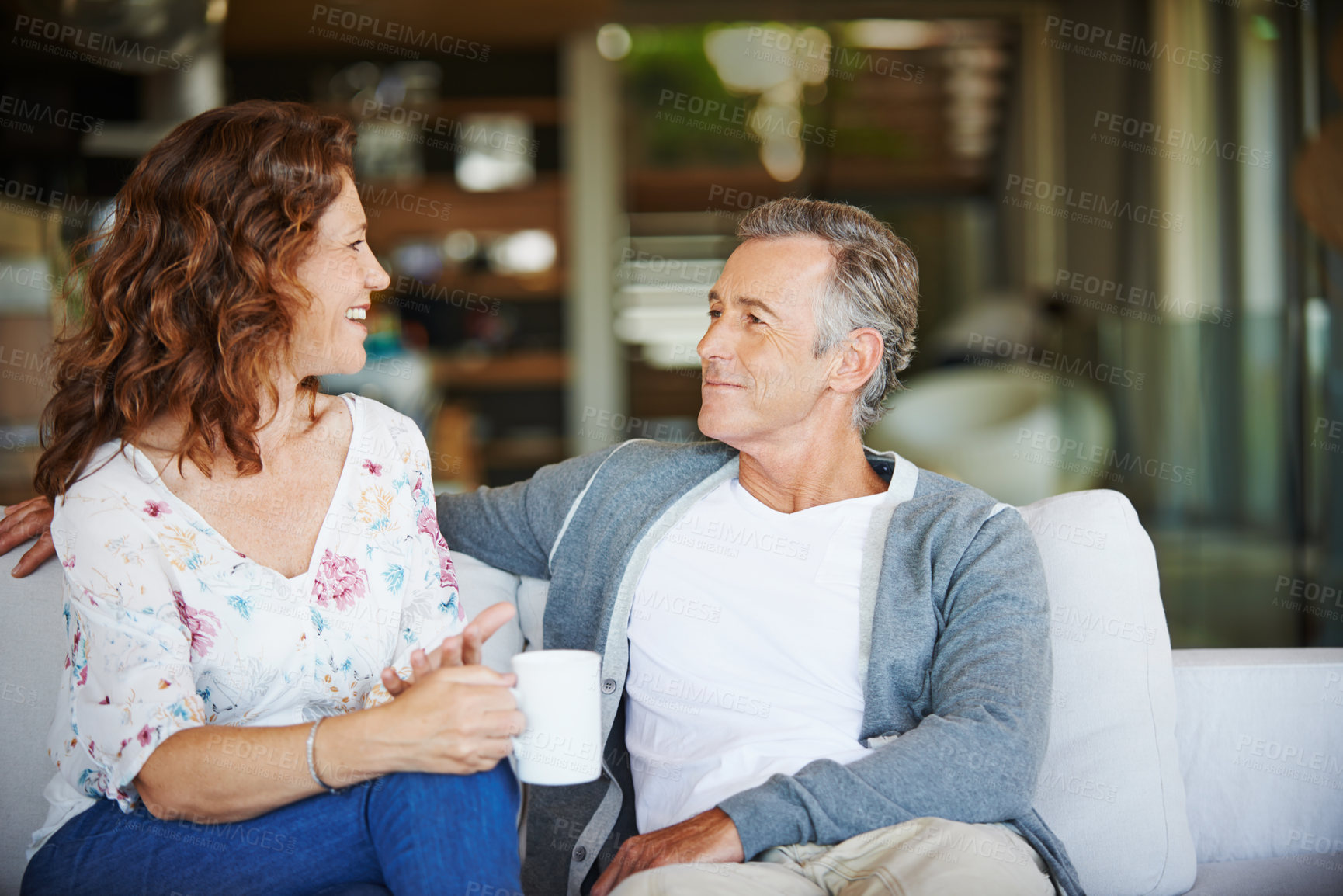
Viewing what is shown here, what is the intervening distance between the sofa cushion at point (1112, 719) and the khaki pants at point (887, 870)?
0.19 meters

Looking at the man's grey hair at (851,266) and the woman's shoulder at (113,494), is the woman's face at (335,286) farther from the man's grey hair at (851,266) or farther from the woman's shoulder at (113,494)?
the man's grey hair at (851,266)

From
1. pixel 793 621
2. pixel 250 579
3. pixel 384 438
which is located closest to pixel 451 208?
pixel 384 438

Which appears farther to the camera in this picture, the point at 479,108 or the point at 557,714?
the point at 479,108

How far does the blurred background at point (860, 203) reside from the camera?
3512 mm

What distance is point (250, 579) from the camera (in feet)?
3.92

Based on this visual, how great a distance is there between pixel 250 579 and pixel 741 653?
0.63m

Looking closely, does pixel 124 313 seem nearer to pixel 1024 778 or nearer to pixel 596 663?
pixel 596 663

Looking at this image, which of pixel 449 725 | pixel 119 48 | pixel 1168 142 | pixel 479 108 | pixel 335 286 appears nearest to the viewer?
pixel 449 725

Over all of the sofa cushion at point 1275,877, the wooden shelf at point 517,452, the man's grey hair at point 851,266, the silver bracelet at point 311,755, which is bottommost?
the wooden shelf at point 517,452

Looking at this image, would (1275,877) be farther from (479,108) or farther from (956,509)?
(479,108)

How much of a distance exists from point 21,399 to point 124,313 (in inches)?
112

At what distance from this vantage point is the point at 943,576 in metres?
1.41

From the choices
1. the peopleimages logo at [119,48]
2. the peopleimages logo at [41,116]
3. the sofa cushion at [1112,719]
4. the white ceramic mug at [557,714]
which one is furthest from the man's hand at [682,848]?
the peopleimages logo at [41,116]

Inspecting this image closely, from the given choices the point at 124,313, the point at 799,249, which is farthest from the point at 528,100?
the point at 124,313
